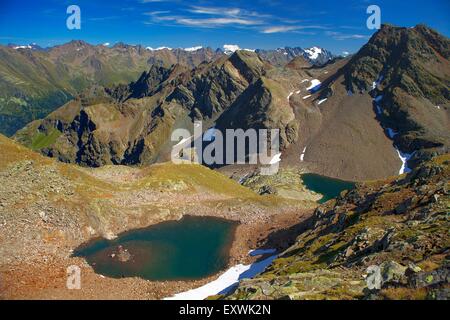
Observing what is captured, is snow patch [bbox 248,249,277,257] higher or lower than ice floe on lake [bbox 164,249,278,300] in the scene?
higher

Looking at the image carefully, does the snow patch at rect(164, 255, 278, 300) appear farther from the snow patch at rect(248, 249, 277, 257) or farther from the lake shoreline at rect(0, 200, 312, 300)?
the snow patch at rect(248, 249, 277, 257)

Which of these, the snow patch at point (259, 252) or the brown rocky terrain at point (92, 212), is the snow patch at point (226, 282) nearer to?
the brown rocky terrain at point (92, 212)

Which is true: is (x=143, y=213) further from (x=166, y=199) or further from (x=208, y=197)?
(x=208, y=197)

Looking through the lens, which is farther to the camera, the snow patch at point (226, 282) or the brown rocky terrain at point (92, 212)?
the brown rocky terrain at point (92, 212)

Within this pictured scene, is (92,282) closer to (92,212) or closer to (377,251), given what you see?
(92,212)

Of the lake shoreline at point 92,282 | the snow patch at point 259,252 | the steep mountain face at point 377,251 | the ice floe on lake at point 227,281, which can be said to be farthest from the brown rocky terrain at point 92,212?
the steep mountain face at point 377,251

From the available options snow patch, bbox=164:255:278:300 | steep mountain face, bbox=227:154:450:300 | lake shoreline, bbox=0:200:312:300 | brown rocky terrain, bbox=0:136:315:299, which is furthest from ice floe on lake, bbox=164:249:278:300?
steep mountain face, bbox=227:154:450:300
